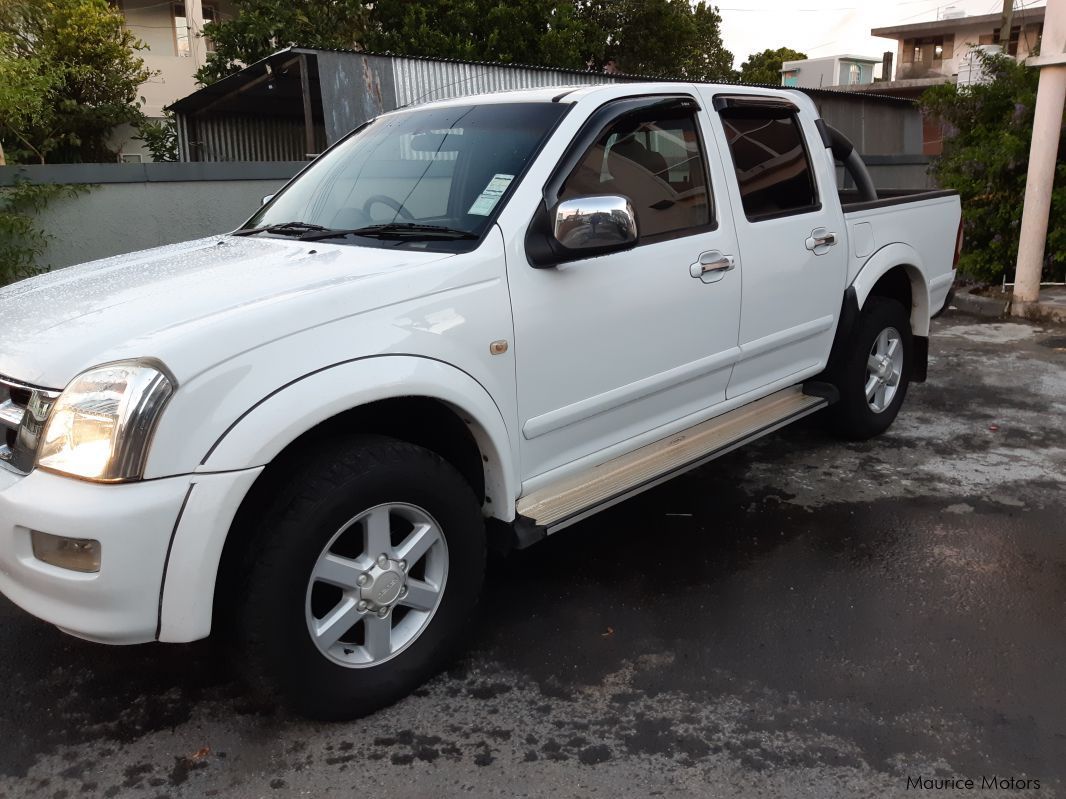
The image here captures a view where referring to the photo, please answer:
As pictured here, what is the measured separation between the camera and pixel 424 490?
2.64 m

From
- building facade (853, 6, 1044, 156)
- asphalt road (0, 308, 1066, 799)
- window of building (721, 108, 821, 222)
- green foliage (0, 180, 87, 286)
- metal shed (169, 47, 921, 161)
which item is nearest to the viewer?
asphalt road (0, 308, 1066, 799)

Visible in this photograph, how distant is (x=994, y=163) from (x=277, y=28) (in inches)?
680

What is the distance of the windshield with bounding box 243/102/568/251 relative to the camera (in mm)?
3070

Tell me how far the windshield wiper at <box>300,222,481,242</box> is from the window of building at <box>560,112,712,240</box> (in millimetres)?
475

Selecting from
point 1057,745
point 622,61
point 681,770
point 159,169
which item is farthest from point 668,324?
point 622,61

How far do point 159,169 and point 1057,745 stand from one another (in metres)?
7.59

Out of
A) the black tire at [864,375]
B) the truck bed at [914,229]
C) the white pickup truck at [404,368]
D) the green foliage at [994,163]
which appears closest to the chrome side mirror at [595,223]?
the white pickup truck at [404,368]

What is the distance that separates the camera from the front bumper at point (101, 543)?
2150 millimetres

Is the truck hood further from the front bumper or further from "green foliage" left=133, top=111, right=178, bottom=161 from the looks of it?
"green foliage" left=133, top=111, right=178, bottom=161

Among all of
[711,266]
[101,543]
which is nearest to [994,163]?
[711,266]

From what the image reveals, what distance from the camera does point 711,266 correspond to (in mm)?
3539

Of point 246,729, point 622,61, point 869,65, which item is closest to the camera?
point 246,729

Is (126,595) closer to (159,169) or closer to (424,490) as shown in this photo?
(424,490)

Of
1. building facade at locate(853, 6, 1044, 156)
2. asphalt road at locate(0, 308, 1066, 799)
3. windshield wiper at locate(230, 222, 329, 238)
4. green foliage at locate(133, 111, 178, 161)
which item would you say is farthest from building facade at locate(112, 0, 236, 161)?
building facade at locate(853, 6, 1044, 156)
